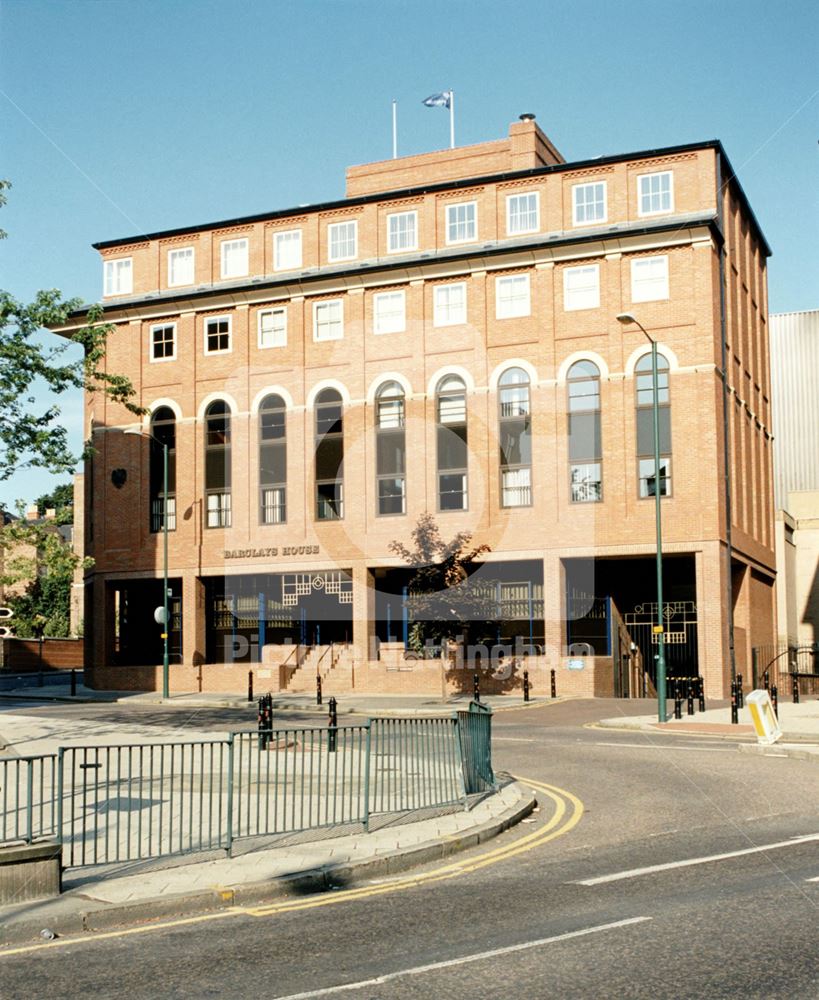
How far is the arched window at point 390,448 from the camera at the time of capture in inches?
1914

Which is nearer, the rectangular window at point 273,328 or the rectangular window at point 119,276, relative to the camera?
the rectangular window at point 273,328

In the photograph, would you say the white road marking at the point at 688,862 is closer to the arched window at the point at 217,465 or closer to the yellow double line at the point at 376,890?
the yellow double line at the point at 376,890

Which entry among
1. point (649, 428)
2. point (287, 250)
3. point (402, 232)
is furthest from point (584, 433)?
point (287, 250)

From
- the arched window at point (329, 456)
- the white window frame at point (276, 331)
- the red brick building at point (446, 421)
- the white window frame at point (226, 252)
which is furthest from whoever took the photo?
the white window frame at point (226, 252)

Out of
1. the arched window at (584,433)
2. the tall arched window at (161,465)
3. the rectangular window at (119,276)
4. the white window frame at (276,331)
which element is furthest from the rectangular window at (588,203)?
the rectangular window at (119,276)

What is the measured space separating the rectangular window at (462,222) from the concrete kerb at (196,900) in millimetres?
39224

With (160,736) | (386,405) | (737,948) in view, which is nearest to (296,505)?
(386,405)

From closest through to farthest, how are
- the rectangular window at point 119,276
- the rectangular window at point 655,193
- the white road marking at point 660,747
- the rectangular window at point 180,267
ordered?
the white road marking at point 660,747 < the rectangular window at point 655,193 < the rectangular window at point 180,267 < the rectangular window at point 119,276

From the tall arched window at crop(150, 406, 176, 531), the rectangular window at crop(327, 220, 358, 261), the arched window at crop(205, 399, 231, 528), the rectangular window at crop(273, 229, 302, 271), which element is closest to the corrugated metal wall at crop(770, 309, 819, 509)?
the rectangular window at crop(327, 220, 358, 261)

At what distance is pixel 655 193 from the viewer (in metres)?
46.0

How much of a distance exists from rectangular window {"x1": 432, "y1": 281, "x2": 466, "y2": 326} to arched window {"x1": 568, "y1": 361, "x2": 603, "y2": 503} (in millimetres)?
5372

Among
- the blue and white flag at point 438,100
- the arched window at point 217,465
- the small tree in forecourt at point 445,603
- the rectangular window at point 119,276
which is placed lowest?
the small tree in forecourt at point 445,603

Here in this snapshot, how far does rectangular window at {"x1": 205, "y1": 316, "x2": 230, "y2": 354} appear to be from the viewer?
2055 inches

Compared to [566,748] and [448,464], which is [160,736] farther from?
[448,464]
